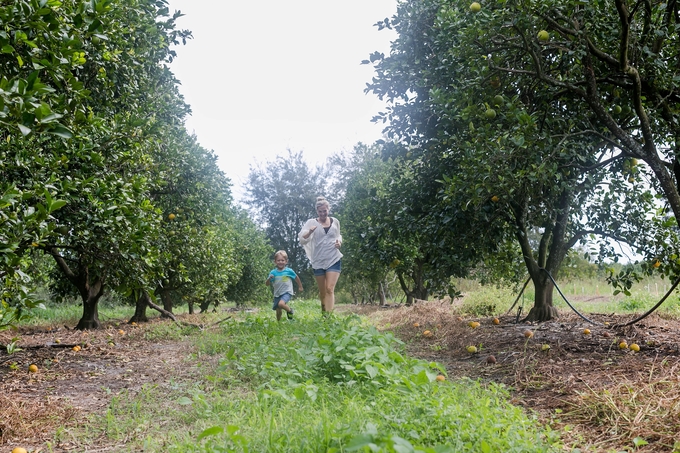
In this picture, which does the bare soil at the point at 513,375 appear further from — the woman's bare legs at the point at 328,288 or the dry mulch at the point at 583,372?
the woman's bare legs at the point at 328,288

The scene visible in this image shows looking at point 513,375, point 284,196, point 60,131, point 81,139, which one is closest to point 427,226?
point 513,375

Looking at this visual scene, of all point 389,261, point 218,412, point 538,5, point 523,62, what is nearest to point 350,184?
point 389,261

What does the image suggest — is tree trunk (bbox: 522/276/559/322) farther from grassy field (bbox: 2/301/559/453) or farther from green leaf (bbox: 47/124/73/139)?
green leaf (bbox: 47/124/73/139)

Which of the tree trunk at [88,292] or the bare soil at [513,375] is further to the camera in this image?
the tree trunk at [88,292]

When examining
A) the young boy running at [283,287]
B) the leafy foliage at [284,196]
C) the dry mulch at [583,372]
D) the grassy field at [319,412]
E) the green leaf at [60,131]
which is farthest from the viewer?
the leafy foliage at [284,196]

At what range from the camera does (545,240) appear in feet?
26.7

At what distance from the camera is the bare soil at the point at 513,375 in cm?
318

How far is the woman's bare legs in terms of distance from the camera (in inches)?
329

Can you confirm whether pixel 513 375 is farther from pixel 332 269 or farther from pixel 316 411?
pixel 332 269

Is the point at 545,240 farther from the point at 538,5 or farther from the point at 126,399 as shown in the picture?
the point at 126,399

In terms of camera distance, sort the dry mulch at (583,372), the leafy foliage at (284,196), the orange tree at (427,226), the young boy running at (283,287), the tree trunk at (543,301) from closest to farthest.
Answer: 1. the dry mulch at (583,372)
2. the orange tree at (427,226)
3. the tree trunk at (543,301)
4. the young boy running at (283,287)
5. the leafy foliage at (284,196)

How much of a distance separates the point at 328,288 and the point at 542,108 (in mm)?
4270

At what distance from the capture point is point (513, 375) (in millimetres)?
4910

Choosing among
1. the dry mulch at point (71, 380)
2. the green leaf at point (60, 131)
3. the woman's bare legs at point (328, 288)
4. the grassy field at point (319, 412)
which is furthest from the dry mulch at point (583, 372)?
→ the green leaf at point (60, 131)
